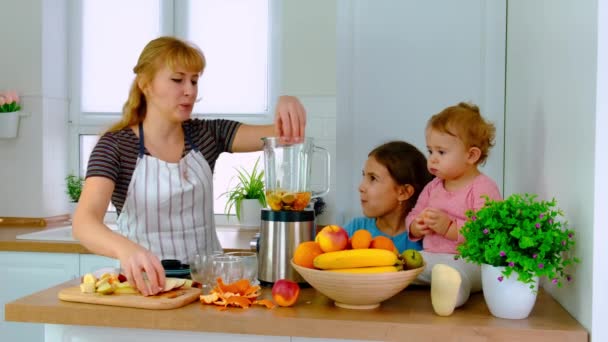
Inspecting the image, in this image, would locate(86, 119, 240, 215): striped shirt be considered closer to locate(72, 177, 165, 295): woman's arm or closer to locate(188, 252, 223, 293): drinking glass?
locate(72, 177, 165, 295): woman's arm

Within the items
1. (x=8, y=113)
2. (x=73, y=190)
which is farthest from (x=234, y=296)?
(x=8, y=113)

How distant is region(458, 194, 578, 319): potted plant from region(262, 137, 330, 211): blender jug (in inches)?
17.2

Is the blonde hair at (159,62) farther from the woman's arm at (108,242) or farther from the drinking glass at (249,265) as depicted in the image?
the drinking glass at (249,265)

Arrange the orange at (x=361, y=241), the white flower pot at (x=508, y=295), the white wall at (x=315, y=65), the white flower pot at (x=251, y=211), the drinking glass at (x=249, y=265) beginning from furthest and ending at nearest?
the white flower pot at (x=251, y=211) < the white wall at (x=315, y=65) < the drinking glass at (x=249, y=265) < the orange at (x=361, y=241) < the white flower pot at (x=508, y=295)

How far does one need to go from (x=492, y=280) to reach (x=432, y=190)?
45cm

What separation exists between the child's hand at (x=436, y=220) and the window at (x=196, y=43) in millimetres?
1893

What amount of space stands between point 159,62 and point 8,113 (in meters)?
1.71

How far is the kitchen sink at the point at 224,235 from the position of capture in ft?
8.93

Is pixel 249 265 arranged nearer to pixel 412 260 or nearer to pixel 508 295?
pixel 412 260

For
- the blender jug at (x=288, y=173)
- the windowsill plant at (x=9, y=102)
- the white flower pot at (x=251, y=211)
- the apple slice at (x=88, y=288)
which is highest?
the windowsill plant at (x=9, y=102)

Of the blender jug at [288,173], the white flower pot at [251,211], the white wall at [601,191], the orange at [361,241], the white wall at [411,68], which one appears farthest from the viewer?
the white flower pot at [251,211]

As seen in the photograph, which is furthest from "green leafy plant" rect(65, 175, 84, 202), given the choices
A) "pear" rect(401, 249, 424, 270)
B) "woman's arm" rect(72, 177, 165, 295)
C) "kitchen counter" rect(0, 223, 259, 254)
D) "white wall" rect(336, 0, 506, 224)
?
"pear" rect(401, 249, 424, 270)

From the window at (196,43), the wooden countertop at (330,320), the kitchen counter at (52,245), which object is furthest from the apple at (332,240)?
the window at (196,43)

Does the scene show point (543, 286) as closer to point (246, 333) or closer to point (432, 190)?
point (432, 190)
